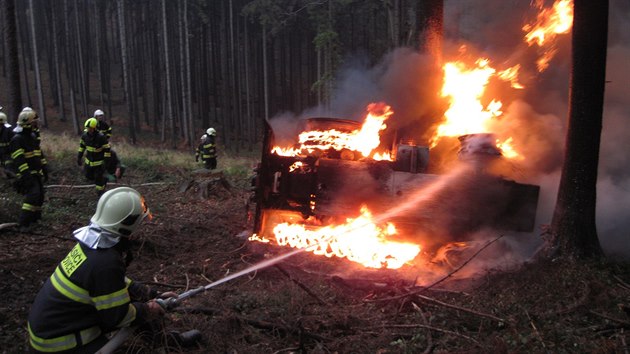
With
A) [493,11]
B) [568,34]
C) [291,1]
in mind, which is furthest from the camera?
[291,1]

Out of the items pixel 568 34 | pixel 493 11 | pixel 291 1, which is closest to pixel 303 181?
pixel 568 34

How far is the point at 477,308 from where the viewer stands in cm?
519

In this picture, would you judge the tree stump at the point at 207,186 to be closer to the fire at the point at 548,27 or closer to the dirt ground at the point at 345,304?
the dirt ground at the point at 345,304

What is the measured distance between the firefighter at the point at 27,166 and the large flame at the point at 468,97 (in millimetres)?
8179

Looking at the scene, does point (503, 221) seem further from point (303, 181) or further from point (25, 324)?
point (25, 324)

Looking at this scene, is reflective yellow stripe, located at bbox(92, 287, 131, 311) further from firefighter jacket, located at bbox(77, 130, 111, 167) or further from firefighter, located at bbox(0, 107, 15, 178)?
firefighter, located at bbox(0, 107, 15, 178)

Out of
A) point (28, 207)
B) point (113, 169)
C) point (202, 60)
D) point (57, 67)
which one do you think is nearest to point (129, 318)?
point (28, 207)

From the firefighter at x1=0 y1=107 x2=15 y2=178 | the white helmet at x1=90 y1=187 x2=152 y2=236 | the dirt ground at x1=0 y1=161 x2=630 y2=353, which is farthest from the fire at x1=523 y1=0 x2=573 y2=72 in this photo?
the firefighter at x1=0 y1=107 x2=15 y2=178

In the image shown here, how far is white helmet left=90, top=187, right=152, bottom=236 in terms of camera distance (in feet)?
10.7

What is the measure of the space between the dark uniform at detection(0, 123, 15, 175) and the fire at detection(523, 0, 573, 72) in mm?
12210

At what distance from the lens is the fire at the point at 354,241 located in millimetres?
7824

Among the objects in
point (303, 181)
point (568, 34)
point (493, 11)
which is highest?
point (493, 11)

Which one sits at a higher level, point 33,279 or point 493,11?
point 493,11

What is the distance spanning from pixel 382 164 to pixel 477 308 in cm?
368
